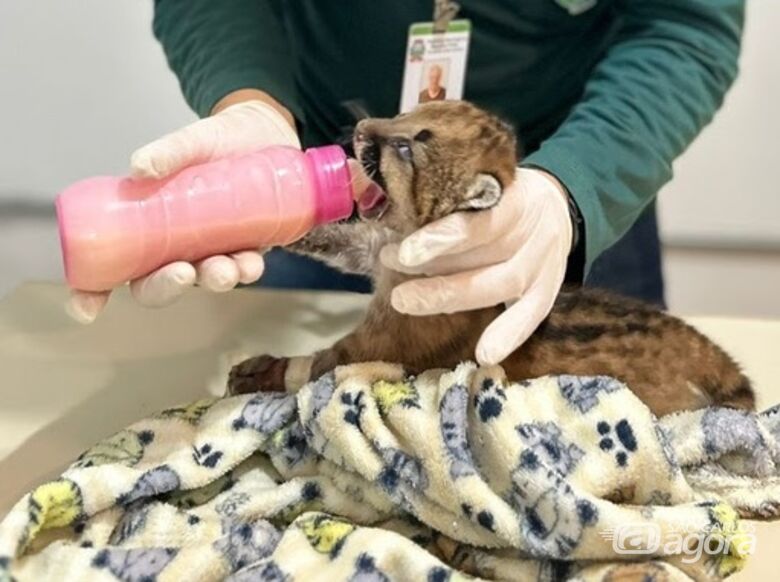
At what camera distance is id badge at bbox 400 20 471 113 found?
1.06 m

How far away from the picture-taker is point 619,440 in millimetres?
678

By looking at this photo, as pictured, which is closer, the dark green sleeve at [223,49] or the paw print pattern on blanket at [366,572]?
the paw print pattern on blanket at [366,572]

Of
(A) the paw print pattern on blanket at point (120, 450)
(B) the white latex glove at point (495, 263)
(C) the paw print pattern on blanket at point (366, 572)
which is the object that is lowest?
(A) the paw print pattern on blanket at point (120, 450)

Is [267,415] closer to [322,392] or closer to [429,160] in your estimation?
[322,392]


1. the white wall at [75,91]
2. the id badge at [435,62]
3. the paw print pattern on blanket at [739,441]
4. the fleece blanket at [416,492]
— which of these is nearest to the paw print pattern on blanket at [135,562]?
the fleece blanket at [416,492]

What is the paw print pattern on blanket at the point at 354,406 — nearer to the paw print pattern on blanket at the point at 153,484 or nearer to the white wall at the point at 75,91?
the paw print pattern on blanket at the point at 153,484

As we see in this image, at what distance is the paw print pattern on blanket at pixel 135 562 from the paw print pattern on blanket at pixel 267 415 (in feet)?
0.37

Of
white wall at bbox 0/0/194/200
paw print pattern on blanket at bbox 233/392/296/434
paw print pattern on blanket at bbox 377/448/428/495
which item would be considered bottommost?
white wall at bbox 0/0/194/200

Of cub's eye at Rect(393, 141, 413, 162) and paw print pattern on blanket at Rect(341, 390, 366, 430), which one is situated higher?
cub's eye at Rect(393, 141, 413, 162)

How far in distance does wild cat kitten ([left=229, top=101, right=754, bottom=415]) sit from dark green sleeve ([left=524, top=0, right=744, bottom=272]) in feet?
0.21

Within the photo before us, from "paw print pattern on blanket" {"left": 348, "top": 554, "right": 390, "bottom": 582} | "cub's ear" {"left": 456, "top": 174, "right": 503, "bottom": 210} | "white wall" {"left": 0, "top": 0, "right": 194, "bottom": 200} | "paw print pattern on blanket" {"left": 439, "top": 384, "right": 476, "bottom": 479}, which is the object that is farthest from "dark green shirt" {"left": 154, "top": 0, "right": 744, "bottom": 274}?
"white wall" {"left": 0, "top": 0, "right": 194, "bottom": 200}

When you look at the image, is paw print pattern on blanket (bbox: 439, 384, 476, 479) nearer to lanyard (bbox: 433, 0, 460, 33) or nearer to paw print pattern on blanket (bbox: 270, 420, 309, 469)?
paw print pattern on blanket (bbox: 270, 420, 309, 469)

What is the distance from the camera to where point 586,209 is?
2.75 feet

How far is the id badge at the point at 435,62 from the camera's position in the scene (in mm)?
1064
